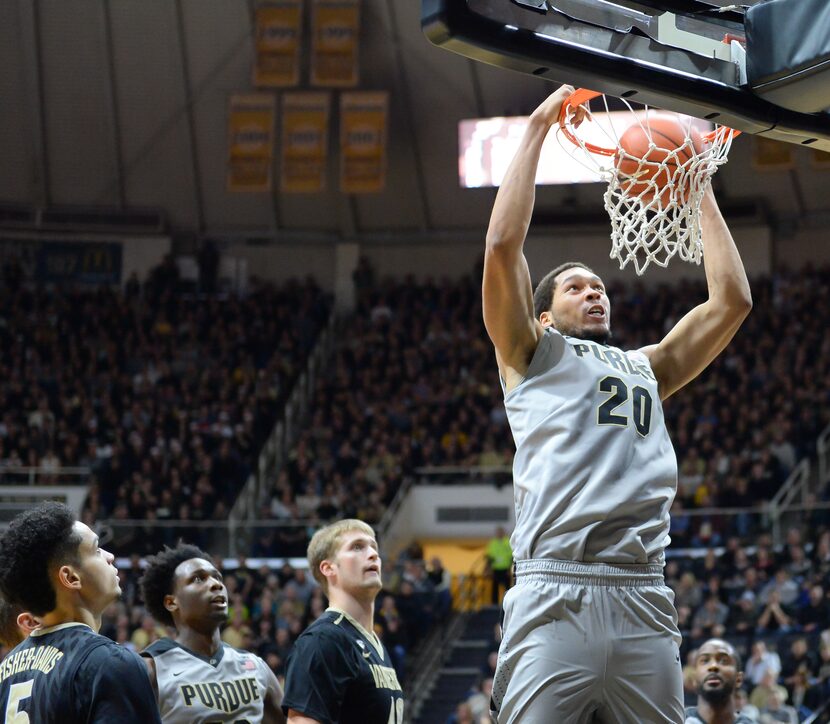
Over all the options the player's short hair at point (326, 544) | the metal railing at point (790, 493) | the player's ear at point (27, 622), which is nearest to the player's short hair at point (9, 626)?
the player's ear at point (27, 622)

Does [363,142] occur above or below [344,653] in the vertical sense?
above

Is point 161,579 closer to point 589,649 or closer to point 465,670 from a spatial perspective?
point 589,649

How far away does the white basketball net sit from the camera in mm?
4711

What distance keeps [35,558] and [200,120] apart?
70.4ft

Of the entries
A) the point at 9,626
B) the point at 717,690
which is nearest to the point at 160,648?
the point at 9,626

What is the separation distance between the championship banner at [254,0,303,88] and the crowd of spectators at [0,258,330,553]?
443 cm

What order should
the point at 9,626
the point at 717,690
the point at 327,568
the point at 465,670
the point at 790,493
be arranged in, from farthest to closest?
the point at 790,493, the point at 465,670, the point at 717,690, the point at 327,568, the point at 9,626

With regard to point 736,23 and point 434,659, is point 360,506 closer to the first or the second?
point 434,659

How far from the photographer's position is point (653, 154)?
16.7 ft

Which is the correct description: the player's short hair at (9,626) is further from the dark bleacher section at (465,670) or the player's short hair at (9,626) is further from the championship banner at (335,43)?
the championship banner at (335,43)

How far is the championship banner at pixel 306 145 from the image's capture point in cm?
2292

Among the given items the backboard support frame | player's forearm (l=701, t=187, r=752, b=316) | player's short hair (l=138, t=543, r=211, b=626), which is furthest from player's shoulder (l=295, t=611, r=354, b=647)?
the backboard support frame

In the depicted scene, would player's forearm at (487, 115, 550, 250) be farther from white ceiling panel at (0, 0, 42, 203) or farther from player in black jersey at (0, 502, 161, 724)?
white ceiling panel at (0, 0, 42, 203)

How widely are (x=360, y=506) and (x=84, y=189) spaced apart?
1003 centimetres
